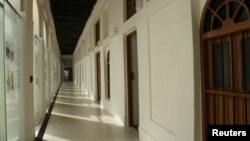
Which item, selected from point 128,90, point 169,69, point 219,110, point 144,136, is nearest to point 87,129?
point 128,90

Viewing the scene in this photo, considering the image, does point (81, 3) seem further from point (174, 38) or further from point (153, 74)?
point (174, 38)

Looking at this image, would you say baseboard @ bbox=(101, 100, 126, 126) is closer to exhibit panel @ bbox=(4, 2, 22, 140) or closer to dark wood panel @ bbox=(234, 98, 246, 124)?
exhibit panel @ bbox=(4, 2, 22, 140)

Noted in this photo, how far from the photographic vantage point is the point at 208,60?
10.3 feet

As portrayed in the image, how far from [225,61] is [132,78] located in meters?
4.24

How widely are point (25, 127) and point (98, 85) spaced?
8122 mm

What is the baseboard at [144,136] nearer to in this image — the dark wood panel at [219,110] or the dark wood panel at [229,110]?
the dark wood panel at [219,110]

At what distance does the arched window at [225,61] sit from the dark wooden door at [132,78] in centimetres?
388

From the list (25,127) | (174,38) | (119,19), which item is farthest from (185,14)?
(119,19)

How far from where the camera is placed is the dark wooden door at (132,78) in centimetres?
698

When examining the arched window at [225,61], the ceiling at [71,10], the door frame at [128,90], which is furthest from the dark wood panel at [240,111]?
the ceiling at [71,10]

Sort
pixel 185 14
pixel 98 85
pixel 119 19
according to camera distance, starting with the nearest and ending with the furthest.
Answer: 1. pixel 185 14
2. pixel 119 19
3. pixel 98 85

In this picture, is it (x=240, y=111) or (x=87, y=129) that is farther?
(x=87, y=129)

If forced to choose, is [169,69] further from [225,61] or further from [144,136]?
[144,136]

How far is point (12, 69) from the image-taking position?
13.1 feet
